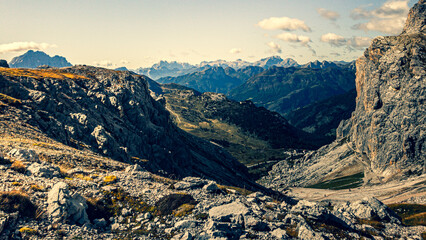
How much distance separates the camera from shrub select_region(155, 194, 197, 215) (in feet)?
137

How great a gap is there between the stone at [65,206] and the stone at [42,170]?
6820 millimetres

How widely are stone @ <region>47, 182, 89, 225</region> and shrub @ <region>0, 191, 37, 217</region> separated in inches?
74.8

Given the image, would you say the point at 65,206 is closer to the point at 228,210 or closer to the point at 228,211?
the point at 228,211

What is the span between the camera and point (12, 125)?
64312mm

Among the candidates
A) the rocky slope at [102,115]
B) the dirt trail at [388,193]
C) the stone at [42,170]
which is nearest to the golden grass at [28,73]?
the rocky slope at [102,115]

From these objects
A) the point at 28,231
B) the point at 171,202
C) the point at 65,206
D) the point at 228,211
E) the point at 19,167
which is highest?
the point at 19,167

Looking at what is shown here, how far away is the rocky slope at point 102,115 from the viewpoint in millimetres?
80438

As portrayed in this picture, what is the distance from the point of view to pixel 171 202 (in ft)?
141

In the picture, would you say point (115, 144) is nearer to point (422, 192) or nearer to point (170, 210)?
point (170, 210)

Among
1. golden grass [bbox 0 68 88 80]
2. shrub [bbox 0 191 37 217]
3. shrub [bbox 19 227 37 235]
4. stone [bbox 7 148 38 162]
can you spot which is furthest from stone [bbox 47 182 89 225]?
golden grass [bbox 0 68 88 80]

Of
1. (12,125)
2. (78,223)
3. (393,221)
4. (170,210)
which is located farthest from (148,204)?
(393,221)

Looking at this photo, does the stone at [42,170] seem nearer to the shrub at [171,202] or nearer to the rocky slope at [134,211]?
the rocky slope at [134,211]

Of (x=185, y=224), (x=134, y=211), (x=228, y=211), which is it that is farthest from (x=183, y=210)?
(x=134, y=211)

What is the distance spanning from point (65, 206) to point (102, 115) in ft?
252
